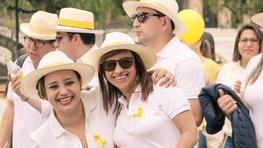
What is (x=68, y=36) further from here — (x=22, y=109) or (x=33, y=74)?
(x=33, y=74)

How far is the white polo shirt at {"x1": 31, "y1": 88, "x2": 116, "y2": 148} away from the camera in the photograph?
406 cm

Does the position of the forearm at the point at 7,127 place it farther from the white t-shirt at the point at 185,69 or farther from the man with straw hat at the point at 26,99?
the white t-shirt at the point at 185,69

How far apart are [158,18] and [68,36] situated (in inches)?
37.5

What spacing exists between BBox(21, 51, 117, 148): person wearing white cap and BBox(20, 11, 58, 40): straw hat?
5.04 feet

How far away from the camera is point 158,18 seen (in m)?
4.77

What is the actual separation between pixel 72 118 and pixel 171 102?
66cm

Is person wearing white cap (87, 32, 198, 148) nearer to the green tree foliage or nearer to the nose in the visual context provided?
the nose

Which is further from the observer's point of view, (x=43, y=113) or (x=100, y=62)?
(x=43, y=113)

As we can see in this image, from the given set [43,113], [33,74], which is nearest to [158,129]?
[33,74]

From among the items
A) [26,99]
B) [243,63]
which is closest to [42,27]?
[26,99]

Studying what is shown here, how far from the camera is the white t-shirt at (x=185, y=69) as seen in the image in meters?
4.53

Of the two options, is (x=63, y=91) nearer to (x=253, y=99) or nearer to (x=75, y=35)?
(x=253, y=99)

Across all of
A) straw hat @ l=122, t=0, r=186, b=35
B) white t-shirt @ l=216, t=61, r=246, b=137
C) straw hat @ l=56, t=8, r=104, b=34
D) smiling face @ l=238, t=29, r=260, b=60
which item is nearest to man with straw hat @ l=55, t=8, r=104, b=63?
straw hat @ l=56, t=8, r=104, b=34

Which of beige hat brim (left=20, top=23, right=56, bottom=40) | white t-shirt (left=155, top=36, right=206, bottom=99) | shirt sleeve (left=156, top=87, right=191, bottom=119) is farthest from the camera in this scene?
beige hat brim (left=20, top=23, right=56, bottom=40)
